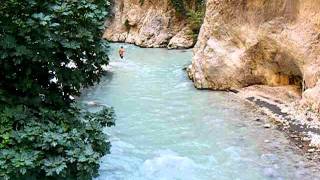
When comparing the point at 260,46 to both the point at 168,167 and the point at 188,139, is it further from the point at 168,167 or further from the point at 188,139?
the point at 168,167

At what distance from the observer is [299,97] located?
15.2 m

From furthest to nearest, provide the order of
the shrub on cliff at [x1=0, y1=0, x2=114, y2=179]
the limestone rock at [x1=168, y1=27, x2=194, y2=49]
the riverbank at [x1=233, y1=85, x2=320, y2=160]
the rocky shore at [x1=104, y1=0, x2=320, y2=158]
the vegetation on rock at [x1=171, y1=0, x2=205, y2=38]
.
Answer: the limestone rock at [x1=168, y1=27, x2=194, y2=49], the vegetation on rock at [x1=171, y1=0, x2=205, y2=38], the rocky shore at [x1=104, y1=0, x2=320, y2=158], the riverbank at [x1=233, y1=85, x2=320, y2=160], the shrub on cliff at [x1=0, y1=0, x2=114, y2=179]

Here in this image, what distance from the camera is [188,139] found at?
12.3 meters

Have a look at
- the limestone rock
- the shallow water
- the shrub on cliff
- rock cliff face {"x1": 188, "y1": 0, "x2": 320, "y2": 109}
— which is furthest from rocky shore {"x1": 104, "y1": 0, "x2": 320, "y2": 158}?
the limestone rock

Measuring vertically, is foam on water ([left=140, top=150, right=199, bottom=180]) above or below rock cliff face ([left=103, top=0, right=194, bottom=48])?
below

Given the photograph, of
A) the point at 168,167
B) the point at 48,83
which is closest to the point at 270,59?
the point at 168,167

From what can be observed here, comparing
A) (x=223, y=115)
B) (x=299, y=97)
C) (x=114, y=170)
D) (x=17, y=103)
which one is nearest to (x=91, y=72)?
(x=17, y=103)

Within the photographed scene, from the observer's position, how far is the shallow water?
9.96 meters

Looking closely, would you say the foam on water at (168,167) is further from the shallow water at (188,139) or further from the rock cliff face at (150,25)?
the rock cliff face at (150,25)

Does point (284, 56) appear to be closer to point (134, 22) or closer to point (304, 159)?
point (304, 159)

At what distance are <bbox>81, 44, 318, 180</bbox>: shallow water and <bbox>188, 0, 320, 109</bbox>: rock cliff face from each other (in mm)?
1146

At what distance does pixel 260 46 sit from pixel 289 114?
385 centimetres

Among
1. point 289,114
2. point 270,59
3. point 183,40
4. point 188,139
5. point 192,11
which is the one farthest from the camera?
point 183,40

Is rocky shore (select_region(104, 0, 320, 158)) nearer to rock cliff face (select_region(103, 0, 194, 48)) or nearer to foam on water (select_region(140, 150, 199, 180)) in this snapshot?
foam on water (select_region(140, 150, 199, 180))
